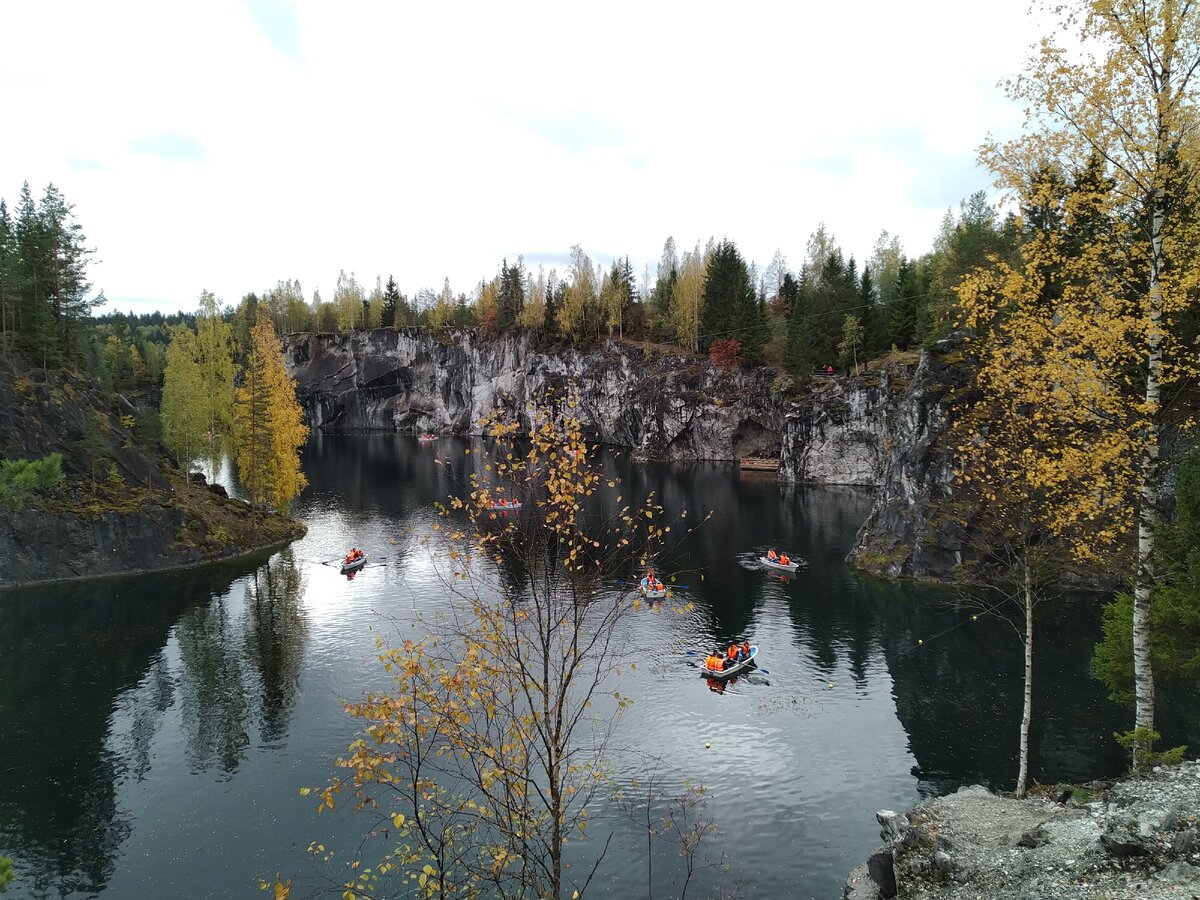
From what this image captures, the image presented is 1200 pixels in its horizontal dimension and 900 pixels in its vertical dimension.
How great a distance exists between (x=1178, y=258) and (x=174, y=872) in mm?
29117

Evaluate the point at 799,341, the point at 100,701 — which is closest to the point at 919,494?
the point at 100,701

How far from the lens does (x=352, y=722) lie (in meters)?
29.4

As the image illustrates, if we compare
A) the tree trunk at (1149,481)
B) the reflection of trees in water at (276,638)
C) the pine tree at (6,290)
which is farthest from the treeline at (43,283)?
the tree trunk at (1149,481)

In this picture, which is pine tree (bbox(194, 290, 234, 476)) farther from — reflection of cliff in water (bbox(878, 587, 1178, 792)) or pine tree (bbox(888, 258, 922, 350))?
pine tree (bbox(888, 258, 922, 350))

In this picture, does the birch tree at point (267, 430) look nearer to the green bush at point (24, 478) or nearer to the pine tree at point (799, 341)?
the green bush at point (24, 478)

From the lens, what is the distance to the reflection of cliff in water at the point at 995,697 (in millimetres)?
25531

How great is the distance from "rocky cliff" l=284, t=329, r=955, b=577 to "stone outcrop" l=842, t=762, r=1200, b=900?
20.1 meters

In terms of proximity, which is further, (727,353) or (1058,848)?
(727,353)

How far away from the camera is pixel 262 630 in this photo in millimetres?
39781

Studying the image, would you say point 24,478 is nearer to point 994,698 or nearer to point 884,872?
point 884,872

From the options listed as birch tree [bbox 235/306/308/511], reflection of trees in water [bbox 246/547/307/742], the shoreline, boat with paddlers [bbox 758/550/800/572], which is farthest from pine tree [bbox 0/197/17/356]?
boat with paddlers [bbox 758/550/800/572]

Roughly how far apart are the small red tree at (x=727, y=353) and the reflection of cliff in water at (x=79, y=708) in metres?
82.1

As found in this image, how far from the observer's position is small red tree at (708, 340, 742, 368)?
11200 cm

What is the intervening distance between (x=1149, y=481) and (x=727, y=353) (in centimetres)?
10174
